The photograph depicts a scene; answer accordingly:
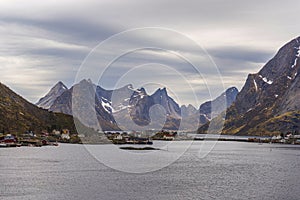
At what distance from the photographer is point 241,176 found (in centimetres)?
13388

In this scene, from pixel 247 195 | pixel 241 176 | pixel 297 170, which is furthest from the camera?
pixel 297 170

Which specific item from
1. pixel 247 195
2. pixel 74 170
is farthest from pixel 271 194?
pixel 74 170

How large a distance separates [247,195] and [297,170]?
68.6 m

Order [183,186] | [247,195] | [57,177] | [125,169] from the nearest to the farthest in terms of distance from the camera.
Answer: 1. [247,195]
2. [183,186]
3. [57,177]
4. [125,169]

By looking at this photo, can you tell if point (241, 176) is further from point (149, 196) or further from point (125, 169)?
point (149, 196)

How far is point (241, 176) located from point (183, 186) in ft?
105

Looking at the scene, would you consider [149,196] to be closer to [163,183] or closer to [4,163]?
[163,183]

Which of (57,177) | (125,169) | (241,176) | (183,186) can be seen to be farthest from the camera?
(125,169)

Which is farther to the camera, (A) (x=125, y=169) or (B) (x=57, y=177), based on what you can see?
(A) (x=125, y=169)

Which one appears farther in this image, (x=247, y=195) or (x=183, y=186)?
(x=183, y=186)

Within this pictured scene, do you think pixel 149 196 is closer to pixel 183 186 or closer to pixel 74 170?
pixel 183 186

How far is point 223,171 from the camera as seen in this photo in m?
147

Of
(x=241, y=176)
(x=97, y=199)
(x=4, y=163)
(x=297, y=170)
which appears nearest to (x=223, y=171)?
(x=241, y=176)

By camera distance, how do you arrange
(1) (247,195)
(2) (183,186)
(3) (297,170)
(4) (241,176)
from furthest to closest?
1. (3) (297,170)
2. (4) (241,176)
3. (2) (183,186)
4. (1) (247,195)
